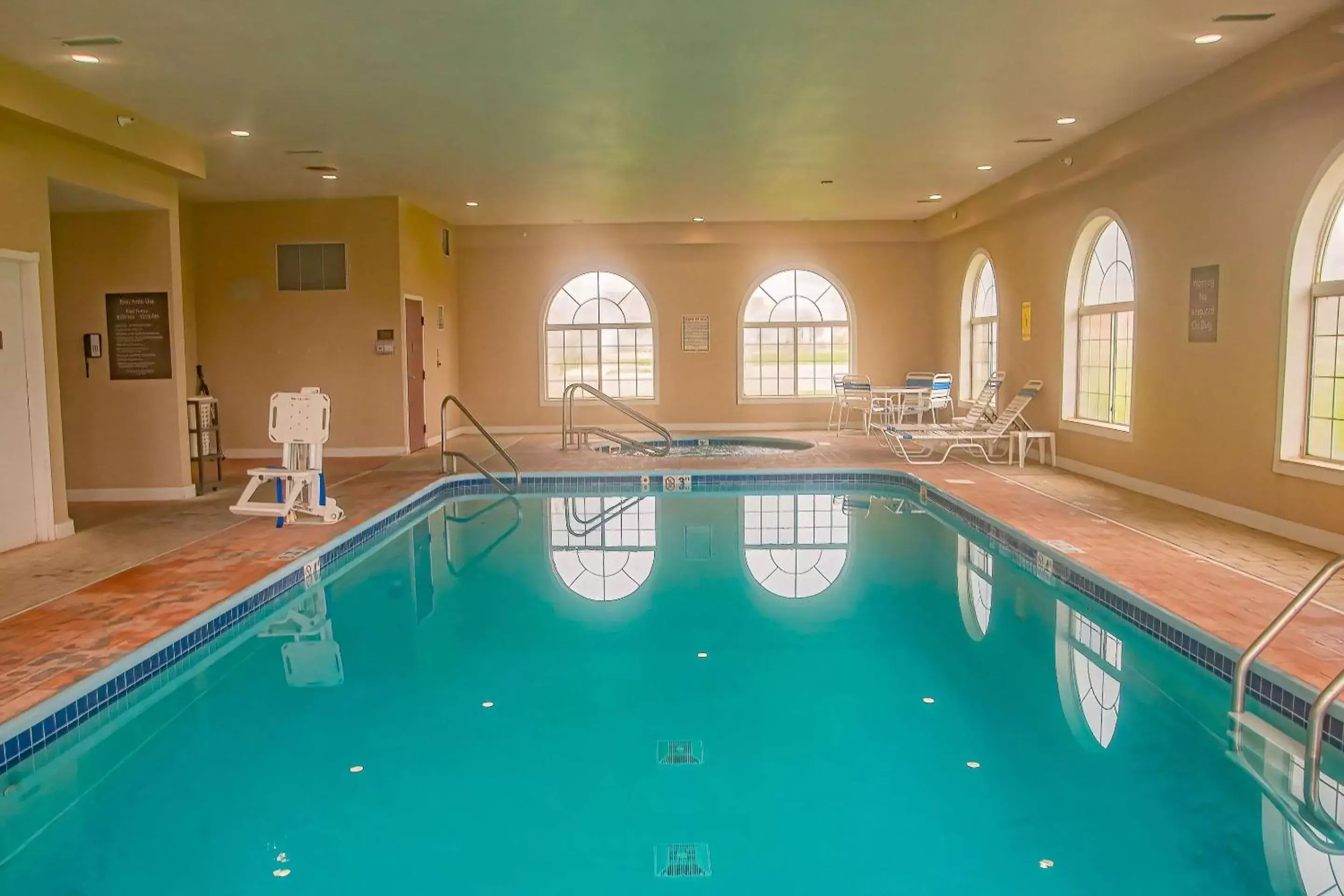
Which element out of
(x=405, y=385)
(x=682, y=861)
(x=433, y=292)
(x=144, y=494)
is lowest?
(x=682, y=861)

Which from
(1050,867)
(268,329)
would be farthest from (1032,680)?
(268,329)

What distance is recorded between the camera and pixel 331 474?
966 centimetres

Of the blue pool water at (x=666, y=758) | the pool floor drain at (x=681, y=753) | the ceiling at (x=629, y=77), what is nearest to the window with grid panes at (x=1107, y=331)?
the ceiling at (x=629, y=77)

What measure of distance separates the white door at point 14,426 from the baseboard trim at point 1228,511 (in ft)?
26.5

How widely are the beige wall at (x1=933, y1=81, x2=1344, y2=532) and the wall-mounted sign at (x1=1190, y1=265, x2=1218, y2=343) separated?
0.06 meters

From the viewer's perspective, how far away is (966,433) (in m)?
10.0

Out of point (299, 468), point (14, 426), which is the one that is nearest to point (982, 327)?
point (299, 468)

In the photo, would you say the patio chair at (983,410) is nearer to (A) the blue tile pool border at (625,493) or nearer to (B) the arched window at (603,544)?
(A) the blue tile pool border at (625,493)

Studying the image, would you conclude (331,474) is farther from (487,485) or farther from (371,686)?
(371,686)

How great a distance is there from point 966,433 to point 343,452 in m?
6.97

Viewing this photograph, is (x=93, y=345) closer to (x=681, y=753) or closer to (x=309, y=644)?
(x=309, y=644)

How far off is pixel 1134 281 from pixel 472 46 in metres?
5.68

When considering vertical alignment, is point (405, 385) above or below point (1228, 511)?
above

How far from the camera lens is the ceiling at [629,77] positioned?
16.5ft
